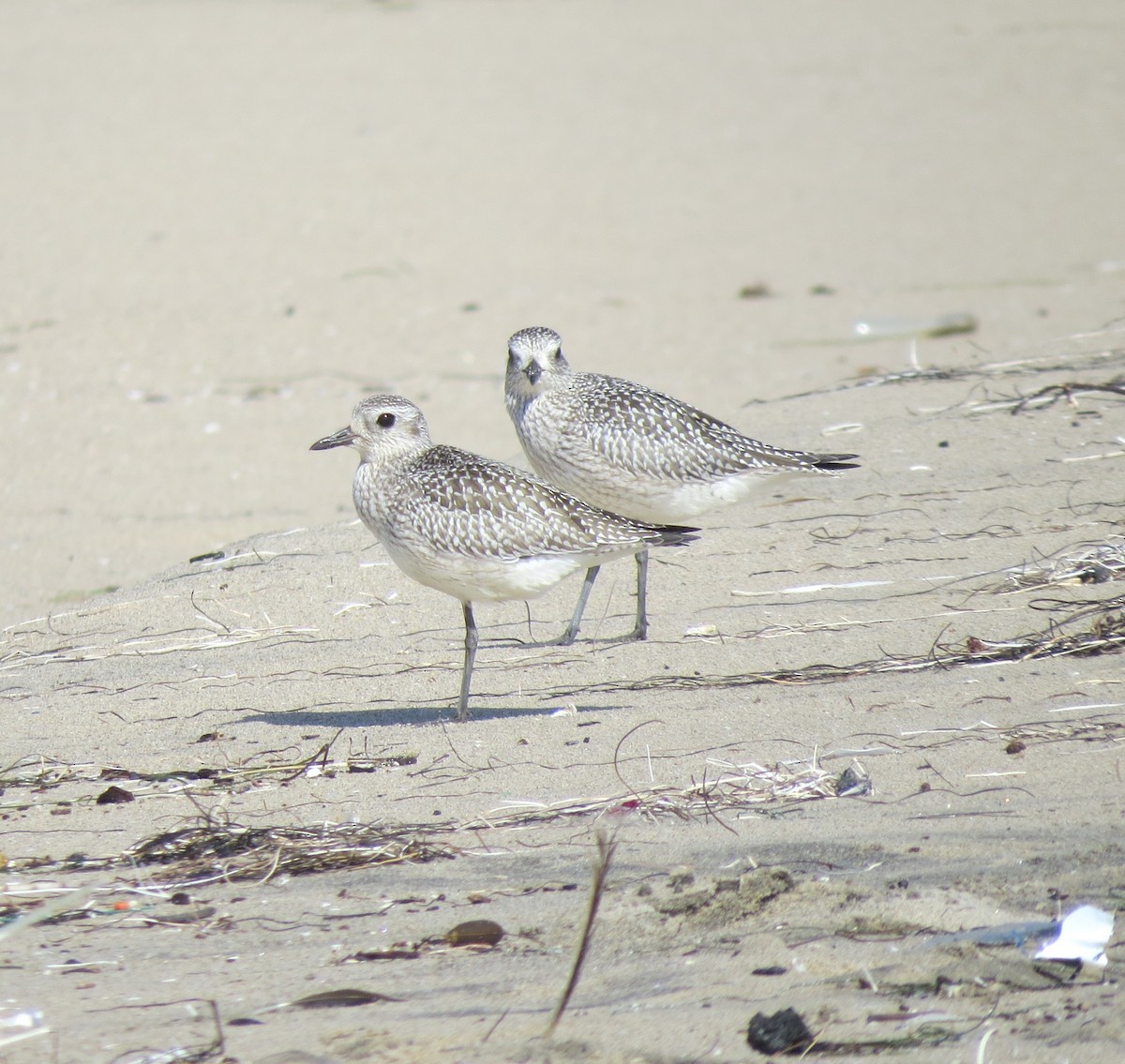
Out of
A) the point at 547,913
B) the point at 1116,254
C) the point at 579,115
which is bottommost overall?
the point at 547,913

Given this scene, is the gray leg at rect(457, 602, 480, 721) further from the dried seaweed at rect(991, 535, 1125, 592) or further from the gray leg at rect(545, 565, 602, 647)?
the dried seaweed at rect(991, 535, 1125, 592)

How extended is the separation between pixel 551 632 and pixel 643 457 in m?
0.88

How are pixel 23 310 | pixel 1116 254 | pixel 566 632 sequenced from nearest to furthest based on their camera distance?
pixel 566 632 < pixel 23 310 < pixel 1116 254

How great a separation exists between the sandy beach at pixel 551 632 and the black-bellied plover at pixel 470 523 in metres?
0.46

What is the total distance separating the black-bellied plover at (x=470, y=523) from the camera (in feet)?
19.7

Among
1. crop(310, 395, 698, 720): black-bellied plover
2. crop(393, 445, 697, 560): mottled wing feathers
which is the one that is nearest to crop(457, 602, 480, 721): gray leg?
crop(310, 395, 698, 720): black-bellied plover

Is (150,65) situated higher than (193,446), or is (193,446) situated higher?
(150,65)

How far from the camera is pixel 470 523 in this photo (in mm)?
6043

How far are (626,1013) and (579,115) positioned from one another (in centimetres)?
1807

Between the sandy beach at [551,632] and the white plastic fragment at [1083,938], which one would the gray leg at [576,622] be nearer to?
the sandy beach at [551,632]

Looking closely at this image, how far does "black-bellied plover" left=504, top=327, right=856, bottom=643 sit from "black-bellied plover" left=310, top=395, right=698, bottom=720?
884 mm

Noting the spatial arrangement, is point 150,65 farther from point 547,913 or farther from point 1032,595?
point 547,913

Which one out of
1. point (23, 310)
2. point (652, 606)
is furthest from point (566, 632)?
point (23, 310)

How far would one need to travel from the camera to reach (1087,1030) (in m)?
3.20
